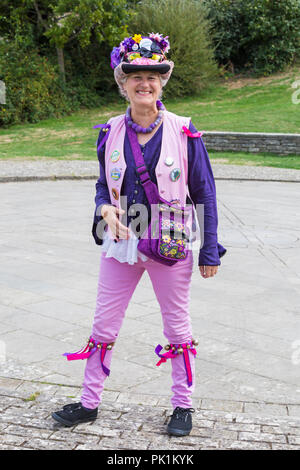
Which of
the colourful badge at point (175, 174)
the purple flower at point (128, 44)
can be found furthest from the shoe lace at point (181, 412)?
the purple flower at point (128, 44)

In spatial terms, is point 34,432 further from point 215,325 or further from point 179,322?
point 215,325

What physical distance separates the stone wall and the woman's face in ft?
50.9

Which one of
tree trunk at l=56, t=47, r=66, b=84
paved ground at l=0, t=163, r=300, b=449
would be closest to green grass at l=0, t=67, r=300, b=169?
tree trunk at l=56, t=47, r=66, b=84

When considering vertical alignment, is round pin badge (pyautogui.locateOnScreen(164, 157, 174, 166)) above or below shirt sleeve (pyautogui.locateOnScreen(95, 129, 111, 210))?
above

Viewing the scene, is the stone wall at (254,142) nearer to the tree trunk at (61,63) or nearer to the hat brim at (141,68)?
the tree trunk at (61,63)

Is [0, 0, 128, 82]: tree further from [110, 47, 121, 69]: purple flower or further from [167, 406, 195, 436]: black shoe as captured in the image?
[167, 406, 195, 436]: black shoe

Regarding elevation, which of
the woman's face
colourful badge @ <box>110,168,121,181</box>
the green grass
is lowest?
the green grass

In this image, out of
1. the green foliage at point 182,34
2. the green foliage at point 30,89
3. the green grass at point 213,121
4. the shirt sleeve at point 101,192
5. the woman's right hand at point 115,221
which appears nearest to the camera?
the woman's right hand at point 115,221

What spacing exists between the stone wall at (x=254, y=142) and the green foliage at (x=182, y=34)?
27.0 feet

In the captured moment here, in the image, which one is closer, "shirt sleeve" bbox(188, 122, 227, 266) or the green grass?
"shirt sleeve" bbox(188, 122, 227, 266)

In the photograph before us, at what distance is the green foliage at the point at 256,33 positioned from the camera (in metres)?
28.9

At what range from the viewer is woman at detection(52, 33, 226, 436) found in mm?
3375

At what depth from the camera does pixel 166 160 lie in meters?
3.34

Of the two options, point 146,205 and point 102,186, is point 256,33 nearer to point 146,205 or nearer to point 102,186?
point 102,186
